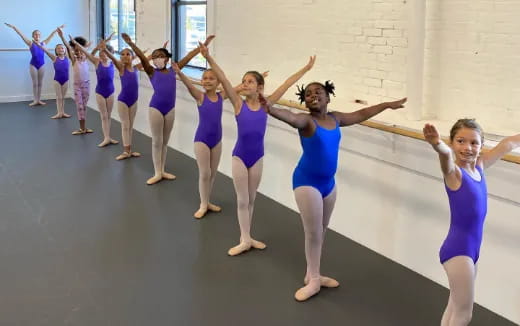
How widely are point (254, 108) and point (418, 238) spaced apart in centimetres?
141

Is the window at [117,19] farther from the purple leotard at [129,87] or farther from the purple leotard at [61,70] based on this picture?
the purple leotard at [129,87]

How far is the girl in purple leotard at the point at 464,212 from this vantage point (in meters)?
2.32

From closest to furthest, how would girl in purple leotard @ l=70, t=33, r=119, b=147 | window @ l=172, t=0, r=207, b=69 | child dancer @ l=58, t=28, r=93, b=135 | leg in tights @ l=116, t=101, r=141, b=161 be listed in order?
leg in tights @ l=116, t=101, r=141, b=161 → girl in purple leotard @ l=70, t=33, r=119, b=147 → window @ l=172, t=0, r=207, b=69 → child dancer @ l=58, t=28, r=93, b=135

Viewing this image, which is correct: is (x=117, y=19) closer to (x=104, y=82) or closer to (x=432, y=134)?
(x=104, y=82)

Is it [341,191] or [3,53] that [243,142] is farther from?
[3,53]

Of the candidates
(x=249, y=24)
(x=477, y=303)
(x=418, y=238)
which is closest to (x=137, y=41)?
(x=249, y=24)

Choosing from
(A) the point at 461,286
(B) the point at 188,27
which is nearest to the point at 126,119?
(B) the point at 188,27

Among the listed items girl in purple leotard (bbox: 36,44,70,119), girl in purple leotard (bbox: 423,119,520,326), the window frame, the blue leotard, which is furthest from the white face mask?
girl in purple leotard (bbox: 36,44,70,119)

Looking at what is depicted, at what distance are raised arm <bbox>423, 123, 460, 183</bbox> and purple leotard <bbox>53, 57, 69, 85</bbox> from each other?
8.14 m

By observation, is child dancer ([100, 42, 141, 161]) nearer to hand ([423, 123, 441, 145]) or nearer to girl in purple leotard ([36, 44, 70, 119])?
girl in purple leotard ([36, 44, 70, 119])

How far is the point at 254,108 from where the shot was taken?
3.71 meters

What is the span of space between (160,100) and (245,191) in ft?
6.57

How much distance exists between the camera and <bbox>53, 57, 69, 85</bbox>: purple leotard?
9.13 metres

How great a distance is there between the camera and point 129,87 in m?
6.39
